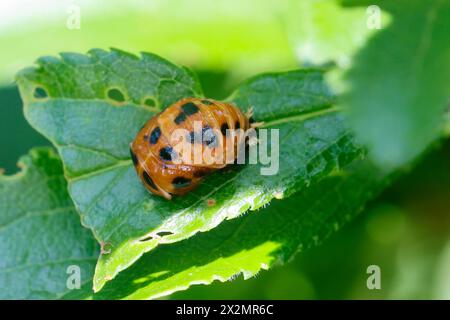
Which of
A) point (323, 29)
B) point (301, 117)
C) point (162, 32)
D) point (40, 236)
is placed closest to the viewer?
point (301, 117)

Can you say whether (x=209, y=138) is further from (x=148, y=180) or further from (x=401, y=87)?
(x=401, y=87)

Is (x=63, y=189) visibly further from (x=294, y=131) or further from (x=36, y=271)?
(x=294, y=131)

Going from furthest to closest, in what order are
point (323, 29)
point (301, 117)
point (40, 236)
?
point (323, 29), point (40, 236), point (301, 117)

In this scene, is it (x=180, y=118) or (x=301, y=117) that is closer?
(x=180, y=118)

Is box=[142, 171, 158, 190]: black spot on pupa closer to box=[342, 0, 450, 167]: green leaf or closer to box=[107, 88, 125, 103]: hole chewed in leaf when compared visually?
box=[107, 88, 125, 103]: hole chewed in leaf

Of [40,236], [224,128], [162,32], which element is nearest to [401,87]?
[224,128]

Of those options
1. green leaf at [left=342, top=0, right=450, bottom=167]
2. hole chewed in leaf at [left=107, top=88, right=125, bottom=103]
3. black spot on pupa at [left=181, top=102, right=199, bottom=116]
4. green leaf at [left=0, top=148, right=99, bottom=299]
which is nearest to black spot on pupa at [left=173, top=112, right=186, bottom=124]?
black spot on pupa at [left=181, top=102, right=199, bottom=116]

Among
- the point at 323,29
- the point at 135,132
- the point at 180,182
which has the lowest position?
the point at 180,182
